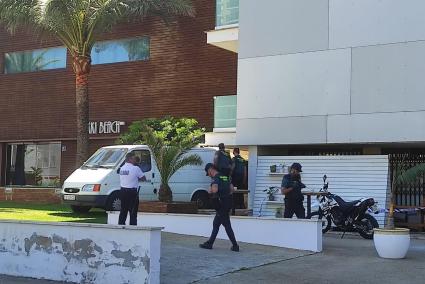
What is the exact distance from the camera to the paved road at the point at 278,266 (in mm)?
8836

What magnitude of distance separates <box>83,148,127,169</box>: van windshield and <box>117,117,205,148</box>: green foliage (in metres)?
0.78

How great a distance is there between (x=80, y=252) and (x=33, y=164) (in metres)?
19.2

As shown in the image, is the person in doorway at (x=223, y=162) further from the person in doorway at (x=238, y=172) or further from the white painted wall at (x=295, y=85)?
the white painted wall at (x=295, y=85)

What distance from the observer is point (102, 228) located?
876cm

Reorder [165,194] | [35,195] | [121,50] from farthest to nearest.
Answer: [121,50]
[35,195]
[165,194]

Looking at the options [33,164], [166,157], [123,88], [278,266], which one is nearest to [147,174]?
[166,157]

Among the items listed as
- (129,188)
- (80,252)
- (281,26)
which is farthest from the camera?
(281,26)

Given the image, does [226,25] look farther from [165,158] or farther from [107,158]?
[107,158]

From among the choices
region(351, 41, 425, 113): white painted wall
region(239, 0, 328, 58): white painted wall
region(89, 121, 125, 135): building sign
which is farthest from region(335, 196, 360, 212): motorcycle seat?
region(89, 121, 125, 135): building sign

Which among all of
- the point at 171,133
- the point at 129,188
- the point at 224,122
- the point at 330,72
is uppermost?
the point at 330,72

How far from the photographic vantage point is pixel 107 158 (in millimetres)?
16875

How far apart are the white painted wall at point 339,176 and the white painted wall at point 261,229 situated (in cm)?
316

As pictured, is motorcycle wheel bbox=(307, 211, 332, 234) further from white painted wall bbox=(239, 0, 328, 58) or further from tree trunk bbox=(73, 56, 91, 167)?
tree trunk bbox=(73, 56, 91, 167)

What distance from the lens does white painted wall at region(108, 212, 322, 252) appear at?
454 inches
